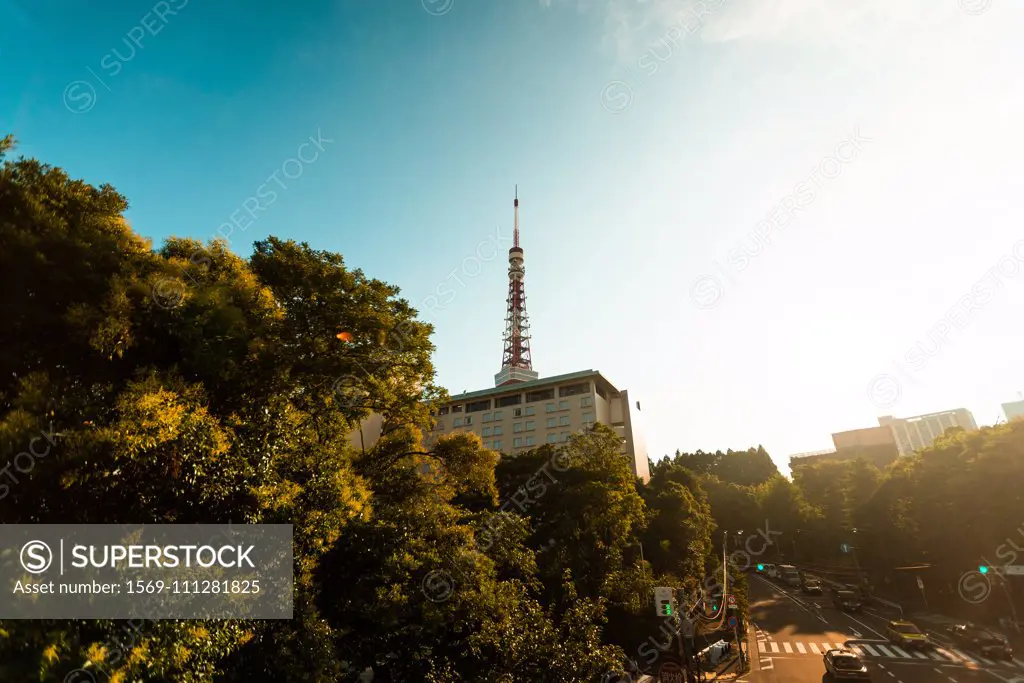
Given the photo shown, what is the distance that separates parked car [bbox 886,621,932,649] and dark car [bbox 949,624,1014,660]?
208 centimetres

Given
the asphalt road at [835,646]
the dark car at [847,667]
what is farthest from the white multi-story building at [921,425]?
the dark car at [847,667]

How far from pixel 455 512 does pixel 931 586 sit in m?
49.6

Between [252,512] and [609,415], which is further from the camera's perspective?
[609,415]

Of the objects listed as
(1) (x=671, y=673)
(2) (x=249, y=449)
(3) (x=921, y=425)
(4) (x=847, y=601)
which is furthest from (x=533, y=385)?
(3) (x=921, y=425)

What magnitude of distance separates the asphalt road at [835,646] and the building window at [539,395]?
A: 3551 cm

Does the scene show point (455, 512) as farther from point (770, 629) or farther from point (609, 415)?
point (609, 415)

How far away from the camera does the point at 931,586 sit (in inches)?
1703

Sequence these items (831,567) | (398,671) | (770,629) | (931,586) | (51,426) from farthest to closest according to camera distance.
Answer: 1. (831,567)
2. (931,586)
3. (770,629)
4. (398,671)
5. (51,426)

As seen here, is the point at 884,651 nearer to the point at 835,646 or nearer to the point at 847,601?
the point at 835,646

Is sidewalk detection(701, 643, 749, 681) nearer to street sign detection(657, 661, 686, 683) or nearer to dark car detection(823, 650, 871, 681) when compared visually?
dark car detection(823, 650, 871, 681)

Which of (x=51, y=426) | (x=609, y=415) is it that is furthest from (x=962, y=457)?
(x=51, y=426)

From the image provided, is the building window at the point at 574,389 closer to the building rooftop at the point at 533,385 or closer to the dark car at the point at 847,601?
the building rooftop at the point at 533,385

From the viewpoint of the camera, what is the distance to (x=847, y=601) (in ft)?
138

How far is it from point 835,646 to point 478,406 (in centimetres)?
5391
